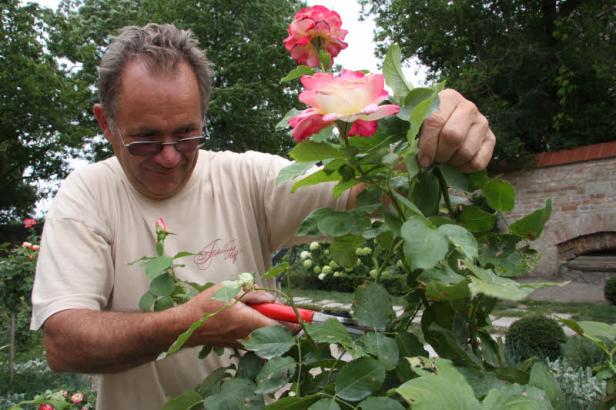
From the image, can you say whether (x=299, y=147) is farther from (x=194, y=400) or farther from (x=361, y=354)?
(x=194, y=400)

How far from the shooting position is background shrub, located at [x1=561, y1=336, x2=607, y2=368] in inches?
137

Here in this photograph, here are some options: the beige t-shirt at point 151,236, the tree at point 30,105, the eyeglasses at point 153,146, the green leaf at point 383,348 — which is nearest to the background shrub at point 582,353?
the beige t-shirt at point 151,236

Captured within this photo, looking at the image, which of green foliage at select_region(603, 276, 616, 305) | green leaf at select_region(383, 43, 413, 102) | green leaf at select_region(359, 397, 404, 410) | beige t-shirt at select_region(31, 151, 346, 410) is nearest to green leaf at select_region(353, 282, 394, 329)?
green leaf at select_region(359, 397, 404, 410)

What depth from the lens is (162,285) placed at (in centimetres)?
82

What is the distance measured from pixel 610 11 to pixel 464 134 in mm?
10142

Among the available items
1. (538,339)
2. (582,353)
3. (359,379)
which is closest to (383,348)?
(359,379)

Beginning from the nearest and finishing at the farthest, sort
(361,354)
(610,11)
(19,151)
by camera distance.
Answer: (361,354), (610,11), (19,151)

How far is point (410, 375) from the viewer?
604mm

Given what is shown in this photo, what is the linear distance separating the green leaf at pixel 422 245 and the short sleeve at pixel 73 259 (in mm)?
858

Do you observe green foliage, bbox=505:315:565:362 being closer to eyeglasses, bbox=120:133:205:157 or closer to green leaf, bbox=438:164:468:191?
eyeglasses, bbox=120:133:205:157

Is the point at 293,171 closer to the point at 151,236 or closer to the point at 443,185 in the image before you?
the point at 443,185

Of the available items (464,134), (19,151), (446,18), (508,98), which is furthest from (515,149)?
(19,151)

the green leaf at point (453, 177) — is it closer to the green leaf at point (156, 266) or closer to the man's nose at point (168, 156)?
the green leaf at point (156, 266)

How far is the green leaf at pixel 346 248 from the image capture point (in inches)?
28.8
